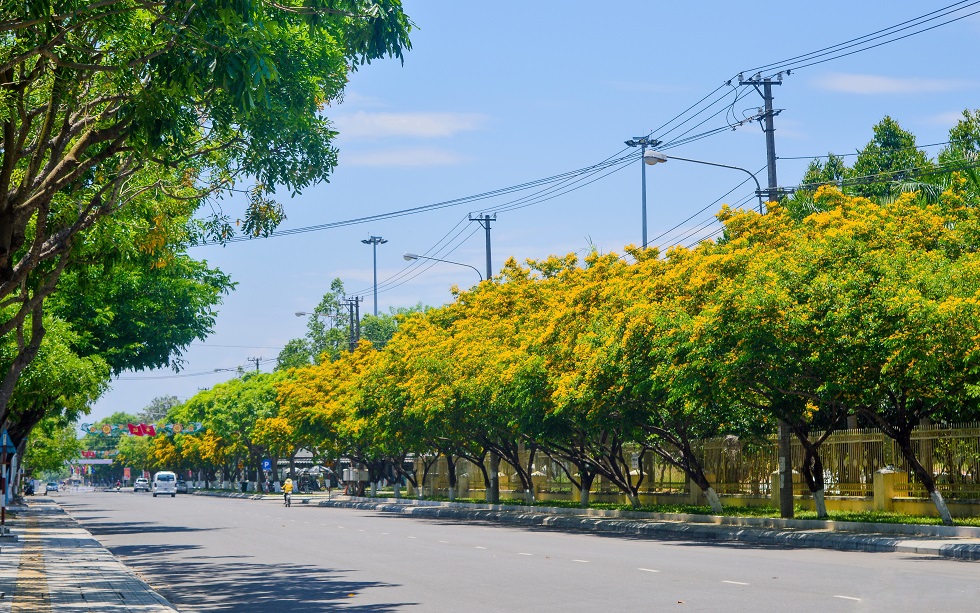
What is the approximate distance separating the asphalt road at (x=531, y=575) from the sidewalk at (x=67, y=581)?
64cm

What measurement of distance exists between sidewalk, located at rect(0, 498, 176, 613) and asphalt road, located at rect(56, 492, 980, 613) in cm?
64

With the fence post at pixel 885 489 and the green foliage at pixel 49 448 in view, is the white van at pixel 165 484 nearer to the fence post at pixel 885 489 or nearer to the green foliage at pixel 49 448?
the green foliage at pixel 49 448

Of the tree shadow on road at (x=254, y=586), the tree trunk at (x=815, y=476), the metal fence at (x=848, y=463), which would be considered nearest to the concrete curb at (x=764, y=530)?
the tree trunk at (x=815, y=476)

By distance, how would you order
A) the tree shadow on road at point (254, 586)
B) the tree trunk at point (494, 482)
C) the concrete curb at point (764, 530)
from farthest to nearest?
the tree trunk at point (494, 482)
the concrete curb at point (764, 530)
the tree shadow on road at point (254, 586)

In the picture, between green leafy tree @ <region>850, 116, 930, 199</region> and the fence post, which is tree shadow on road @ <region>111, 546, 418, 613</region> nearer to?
the fence post

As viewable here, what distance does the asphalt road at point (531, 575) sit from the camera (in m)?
15.0

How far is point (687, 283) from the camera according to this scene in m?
31.9

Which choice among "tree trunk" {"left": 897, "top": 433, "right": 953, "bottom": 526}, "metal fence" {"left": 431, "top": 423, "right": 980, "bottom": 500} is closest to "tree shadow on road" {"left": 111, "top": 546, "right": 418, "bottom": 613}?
"tree trunk" {"left": 897, "top": 433, "right": 953, "bottom": 526}

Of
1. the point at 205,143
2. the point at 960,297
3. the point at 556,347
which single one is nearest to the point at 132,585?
the point at 205,143

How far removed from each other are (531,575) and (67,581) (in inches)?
269

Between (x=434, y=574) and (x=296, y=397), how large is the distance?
57.7 meters

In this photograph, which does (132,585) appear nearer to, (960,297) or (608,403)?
(960,297)

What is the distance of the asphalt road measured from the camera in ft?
49.2

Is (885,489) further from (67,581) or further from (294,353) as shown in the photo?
(294,353)
